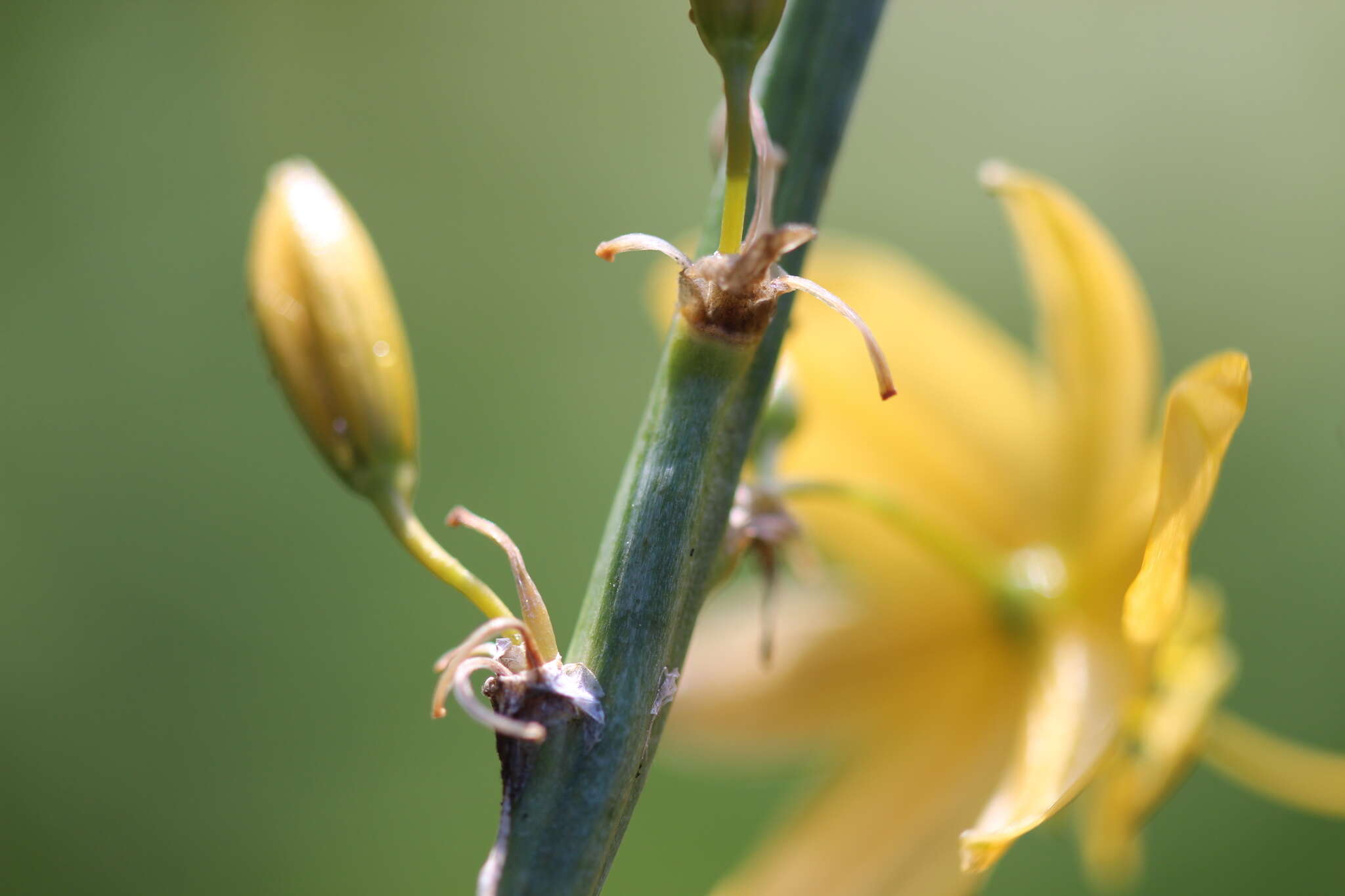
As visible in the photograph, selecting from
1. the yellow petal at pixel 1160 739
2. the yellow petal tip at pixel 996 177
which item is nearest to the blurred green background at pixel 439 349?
the yellow petal at pixel 1160 739

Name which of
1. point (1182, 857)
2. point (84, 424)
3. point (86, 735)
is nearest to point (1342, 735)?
point (1182, 857)

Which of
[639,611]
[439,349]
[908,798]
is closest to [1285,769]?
[908,798]

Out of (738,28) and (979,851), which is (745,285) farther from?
(979,851)

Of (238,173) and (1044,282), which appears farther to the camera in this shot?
(238,173)

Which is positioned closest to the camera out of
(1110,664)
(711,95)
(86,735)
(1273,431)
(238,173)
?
(1110,664)

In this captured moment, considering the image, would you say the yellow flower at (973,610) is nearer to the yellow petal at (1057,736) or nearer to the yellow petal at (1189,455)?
the yellow petal at (1057,736)

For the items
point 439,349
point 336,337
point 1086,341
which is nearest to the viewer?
point 336,337

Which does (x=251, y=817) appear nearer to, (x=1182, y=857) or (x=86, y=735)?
(x=86, y=735)
